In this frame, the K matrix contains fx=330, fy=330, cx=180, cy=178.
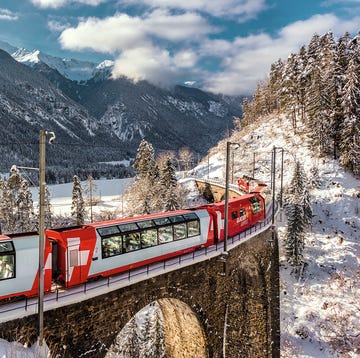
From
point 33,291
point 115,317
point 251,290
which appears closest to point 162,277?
point 115,317

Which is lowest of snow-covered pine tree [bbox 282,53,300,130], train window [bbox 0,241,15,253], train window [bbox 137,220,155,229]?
train window [bbox 137,220,155,229]

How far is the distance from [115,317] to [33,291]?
416 centimetres

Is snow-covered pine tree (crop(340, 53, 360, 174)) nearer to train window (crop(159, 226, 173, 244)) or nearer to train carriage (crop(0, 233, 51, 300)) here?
train window (crop(159, 226, 173, 244))

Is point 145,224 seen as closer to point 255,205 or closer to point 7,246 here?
point 7,246

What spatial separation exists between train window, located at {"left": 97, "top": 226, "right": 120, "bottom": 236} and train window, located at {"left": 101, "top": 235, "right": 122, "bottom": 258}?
248mm

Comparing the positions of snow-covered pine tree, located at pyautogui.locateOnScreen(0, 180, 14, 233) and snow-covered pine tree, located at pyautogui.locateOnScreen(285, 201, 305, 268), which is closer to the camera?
snow-covered pine tree, located at pyautogui.locateOnScreen(285, 201, 305, 268)

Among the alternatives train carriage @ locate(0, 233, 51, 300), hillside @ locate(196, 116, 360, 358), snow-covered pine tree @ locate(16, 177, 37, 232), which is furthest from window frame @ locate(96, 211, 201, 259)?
snow-covered pine tree @ locate(16, 177, 37, 232)

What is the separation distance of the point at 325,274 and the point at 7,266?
4489cm

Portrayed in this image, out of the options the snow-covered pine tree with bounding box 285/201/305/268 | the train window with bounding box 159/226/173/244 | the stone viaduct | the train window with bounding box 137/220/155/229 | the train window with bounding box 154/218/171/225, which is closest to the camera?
the stone viaduct

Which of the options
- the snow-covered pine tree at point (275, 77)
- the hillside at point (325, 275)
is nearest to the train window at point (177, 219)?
the hillside at point (325, 275)

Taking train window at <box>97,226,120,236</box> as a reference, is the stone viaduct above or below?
below

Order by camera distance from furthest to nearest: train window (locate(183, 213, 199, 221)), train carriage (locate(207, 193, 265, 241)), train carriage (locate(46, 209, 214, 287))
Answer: train carriage (locate(207, 193, 265, 241)), train window (locate(183, 213, 199, 221)), train carriage (locate(46, 209, 214, 287))

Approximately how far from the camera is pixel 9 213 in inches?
2178

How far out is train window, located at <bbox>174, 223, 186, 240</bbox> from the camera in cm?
2080
